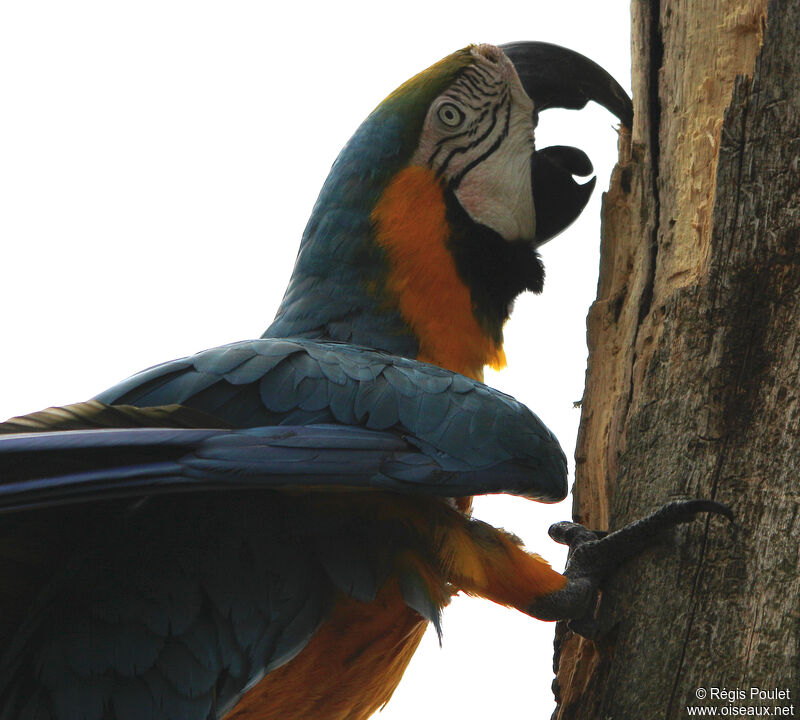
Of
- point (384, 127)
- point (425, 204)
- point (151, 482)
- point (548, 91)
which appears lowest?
point (151, 482)

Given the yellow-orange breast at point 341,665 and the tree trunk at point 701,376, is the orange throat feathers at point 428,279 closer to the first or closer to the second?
the tree trunk at point 701,376

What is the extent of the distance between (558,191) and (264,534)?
1.41 metres

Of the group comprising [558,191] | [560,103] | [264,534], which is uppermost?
[560,103]

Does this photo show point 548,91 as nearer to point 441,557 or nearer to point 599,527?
point 599,527

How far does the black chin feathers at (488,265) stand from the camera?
2.56m

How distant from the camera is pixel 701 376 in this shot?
1.83 meters

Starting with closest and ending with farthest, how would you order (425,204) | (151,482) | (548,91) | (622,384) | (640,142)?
(151,482), (622,384), (640,142), (425,204), (548,91)

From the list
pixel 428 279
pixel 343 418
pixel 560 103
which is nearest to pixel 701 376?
pixel 343 418

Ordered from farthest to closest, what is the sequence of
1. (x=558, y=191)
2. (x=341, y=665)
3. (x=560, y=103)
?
(x=560, y=103) → (x=558, y=191) → (x=341, y=665)

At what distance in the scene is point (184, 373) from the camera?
1902 millimetres

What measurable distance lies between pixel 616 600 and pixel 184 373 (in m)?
0.98

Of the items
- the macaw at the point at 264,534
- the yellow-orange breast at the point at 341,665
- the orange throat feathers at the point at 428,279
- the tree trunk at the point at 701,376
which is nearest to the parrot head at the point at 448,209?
the orange throat feathers at the point at 428,279

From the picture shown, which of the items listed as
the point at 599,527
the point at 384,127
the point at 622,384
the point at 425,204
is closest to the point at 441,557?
the point at 599,527

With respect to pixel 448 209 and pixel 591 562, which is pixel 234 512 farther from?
pixel 448 209
